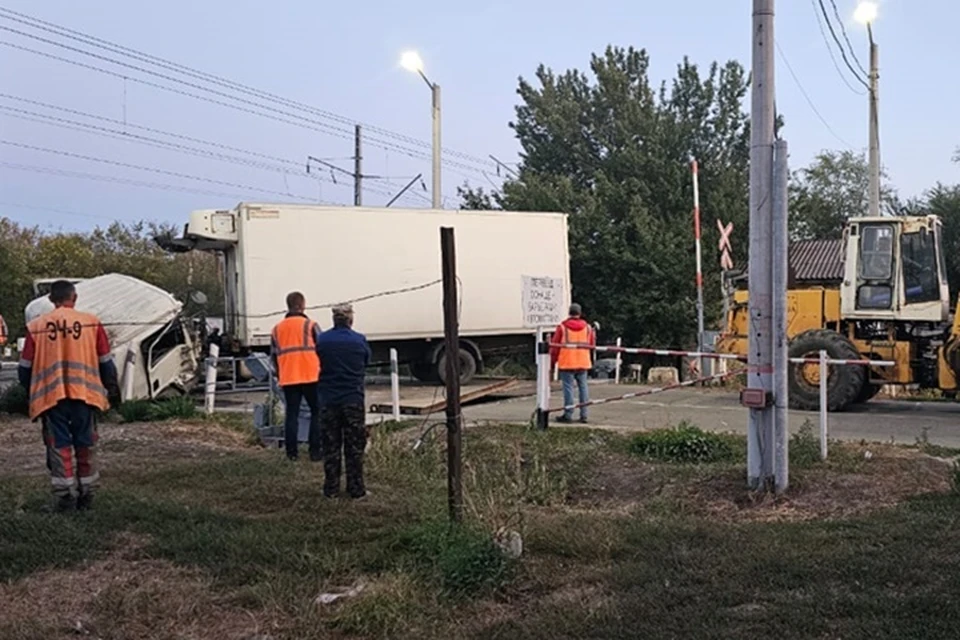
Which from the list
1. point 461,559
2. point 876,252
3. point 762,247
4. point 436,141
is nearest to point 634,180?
point 436,141

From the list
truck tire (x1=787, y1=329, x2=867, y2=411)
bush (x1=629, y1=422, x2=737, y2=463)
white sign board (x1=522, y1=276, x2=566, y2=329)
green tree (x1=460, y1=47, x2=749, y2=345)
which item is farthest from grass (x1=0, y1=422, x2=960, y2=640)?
green tree (x1=460, y1=47, x2=749, y2=345)

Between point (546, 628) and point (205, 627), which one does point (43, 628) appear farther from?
point (546, 628)

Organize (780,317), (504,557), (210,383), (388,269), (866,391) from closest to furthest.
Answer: (504,557)
(780,317)
(866,391)
(210,383)
(388,269)

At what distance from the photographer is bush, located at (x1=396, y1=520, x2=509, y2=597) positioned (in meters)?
5.17

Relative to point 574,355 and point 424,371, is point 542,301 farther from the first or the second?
point 574,355

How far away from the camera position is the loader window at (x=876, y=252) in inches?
525

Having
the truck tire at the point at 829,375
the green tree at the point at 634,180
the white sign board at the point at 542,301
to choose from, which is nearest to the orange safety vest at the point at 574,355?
the truck tire at the point at 829,375

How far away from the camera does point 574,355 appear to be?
12.3 meters

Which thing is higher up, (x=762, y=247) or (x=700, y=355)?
(x=762, y=247)

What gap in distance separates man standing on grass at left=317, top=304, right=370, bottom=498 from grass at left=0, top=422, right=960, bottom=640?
30 centimetres

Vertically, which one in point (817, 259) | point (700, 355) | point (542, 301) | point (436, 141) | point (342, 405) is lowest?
point (342, 405)

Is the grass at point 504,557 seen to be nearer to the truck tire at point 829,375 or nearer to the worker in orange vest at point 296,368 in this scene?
the worker in orange vest at point 296,368

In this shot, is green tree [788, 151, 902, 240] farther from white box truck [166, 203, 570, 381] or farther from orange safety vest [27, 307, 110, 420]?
orange safety vest [27, 307, 110, 420]

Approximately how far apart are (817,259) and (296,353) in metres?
31.2
